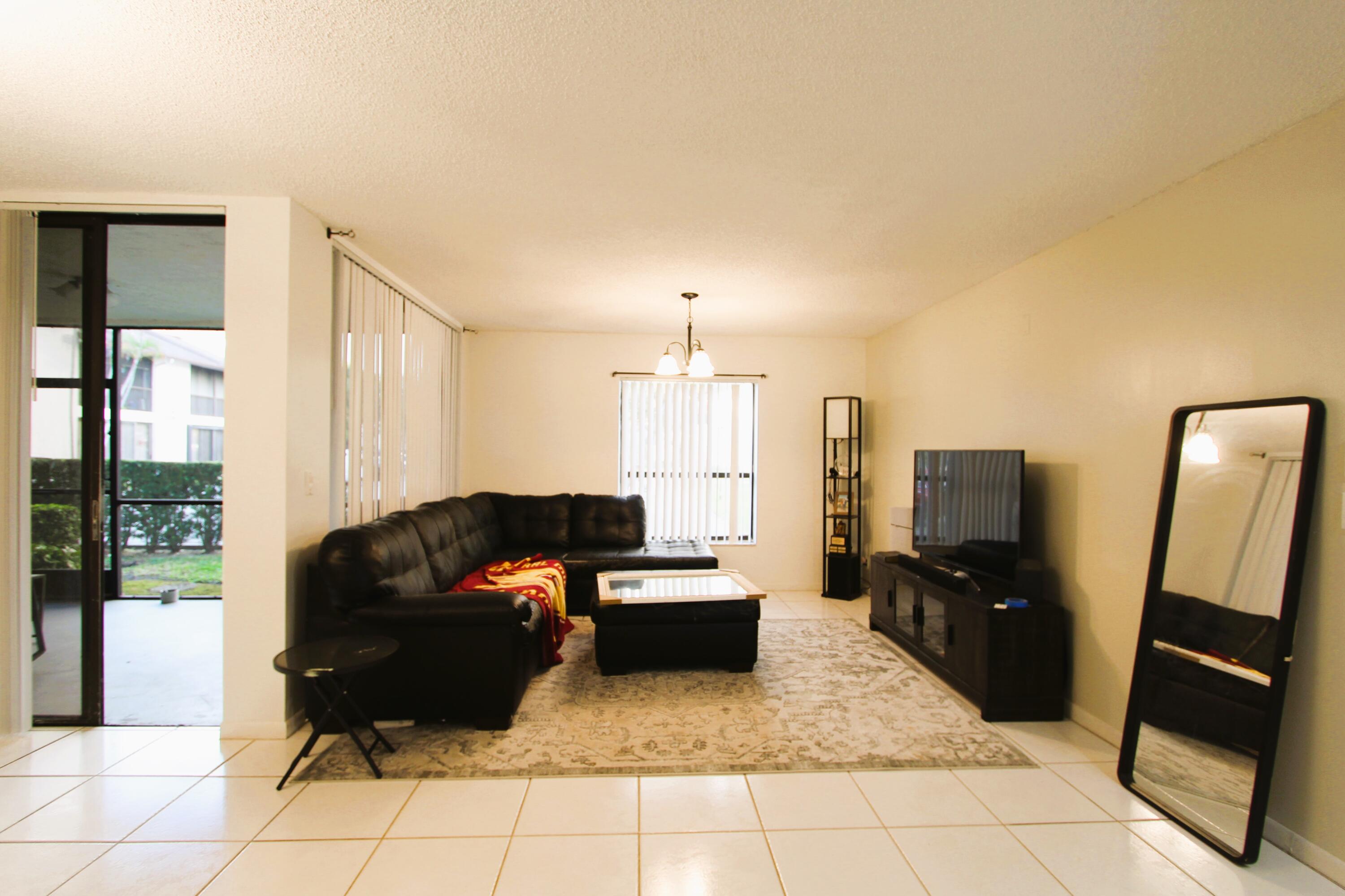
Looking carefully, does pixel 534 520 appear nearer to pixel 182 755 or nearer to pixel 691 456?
pixel 691 456

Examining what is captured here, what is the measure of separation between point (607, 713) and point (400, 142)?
2.80m

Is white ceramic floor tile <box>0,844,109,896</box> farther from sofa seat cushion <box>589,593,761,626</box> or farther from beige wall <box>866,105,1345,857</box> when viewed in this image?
beige wall <box>866,105,1345,857</box>

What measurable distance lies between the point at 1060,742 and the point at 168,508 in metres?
6.64

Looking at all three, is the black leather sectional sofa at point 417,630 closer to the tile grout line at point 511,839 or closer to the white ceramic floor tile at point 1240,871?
the tile grout line at point 511,839

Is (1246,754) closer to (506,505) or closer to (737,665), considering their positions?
(737,665)

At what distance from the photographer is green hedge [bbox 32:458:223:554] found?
5090mm

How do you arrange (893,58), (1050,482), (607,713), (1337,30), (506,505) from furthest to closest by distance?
1. (506,505)
2. (1050,482)
3. (607,713)
4. (893,58)
5. (1337,30)

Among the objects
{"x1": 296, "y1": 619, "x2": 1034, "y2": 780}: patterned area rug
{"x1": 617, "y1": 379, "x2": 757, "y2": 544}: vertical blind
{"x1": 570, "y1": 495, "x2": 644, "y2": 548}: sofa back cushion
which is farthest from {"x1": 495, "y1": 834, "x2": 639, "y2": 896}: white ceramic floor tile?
{"x1": 617, "y1": 379, "x2": 757, "y2": 544}: vertical blind

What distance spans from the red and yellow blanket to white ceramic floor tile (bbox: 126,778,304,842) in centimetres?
136

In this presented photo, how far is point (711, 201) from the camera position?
8.93 ft

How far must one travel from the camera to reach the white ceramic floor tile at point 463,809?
211 centimetres

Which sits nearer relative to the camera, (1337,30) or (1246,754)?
(1337,30)

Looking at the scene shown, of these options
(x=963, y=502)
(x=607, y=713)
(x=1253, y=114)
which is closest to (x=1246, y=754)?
(x=963, y=502)

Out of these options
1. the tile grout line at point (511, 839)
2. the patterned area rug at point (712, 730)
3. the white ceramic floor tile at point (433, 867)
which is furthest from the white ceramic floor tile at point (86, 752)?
the tile grout line at point (511, 839)
